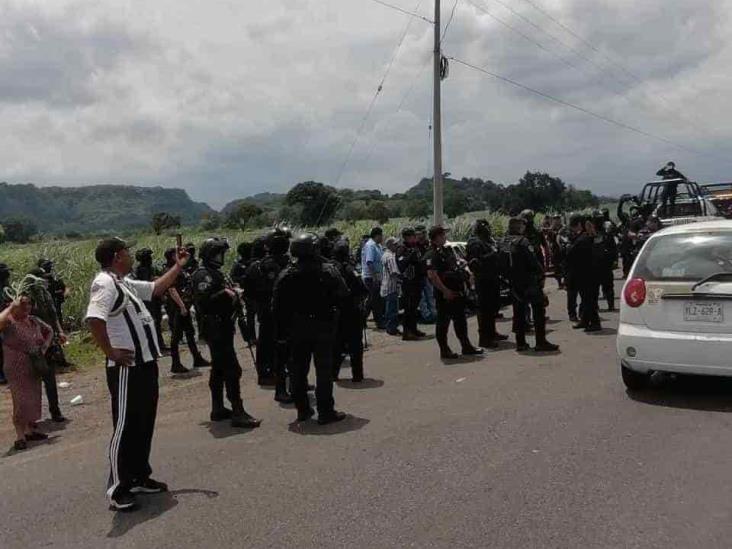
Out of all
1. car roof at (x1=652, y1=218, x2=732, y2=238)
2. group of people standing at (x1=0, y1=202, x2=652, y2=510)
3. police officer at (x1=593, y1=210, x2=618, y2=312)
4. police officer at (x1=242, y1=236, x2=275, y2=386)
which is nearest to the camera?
group of people standing at (x1=0, y1=202, x2=652, y2=510)

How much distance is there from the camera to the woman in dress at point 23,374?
6.88 m

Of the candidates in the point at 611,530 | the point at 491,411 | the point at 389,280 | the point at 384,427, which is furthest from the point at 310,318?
the point at 389,280

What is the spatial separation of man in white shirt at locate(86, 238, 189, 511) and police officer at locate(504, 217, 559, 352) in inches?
229

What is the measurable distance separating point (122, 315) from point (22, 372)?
9.15 feet

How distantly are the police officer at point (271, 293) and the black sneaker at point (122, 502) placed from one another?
115 inches

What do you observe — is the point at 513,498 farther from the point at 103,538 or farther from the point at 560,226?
the point at 560,226

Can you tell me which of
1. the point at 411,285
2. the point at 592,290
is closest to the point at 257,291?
the point at 411,285

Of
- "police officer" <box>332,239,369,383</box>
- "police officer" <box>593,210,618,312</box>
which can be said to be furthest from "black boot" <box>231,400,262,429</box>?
"police officer" <box>593,210,618,312</box>

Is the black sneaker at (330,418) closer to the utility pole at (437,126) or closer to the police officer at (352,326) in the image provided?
the police officer at (352,326)

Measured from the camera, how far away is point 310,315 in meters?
6.70

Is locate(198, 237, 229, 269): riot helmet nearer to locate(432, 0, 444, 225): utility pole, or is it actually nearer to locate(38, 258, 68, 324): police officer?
locate(38, 258, 68, 324): police officer

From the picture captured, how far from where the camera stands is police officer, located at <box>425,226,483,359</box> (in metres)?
9.38

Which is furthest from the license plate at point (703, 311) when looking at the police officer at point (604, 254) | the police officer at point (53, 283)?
the police officer at point (53, 283)

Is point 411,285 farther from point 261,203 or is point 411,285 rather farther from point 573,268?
point 261,203
